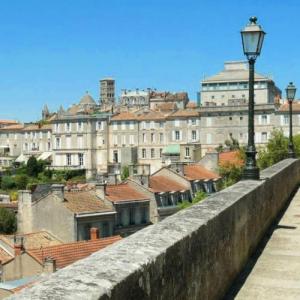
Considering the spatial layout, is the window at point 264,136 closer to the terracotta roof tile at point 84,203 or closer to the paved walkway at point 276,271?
the terracotta roof tile at point 84,203

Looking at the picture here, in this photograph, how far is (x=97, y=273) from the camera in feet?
Result: 11.6

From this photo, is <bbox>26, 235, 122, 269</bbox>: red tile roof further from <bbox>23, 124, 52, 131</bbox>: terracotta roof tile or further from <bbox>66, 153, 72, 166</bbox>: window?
<bbox>23, 124, 52, 131</bbox>: terracotta roof tile

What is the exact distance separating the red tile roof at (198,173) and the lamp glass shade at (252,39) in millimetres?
50922

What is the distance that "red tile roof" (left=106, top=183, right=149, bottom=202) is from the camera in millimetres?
50500

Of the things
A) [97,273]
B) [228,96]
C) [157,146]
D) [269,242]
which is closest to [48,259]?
[269,242]

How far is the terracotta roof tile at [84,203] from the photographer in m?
46.5

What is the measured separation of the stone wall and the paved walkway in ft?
0.63

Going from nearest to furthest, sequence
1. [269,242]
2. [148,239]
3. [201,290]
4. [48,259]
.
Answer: [148,239] < [201,290] < [269,242] < [48,259]

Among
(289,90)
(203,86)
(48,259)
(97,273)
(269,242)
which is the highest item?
(203,86)

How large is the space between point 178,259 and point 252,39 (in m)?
6.97

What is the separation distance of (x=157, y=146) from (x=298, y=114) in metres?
25.7

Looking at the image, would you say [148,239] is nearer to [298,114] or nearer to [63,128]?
[298,114]

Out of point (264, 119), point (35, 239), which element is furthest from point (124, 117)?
point (35, 239)

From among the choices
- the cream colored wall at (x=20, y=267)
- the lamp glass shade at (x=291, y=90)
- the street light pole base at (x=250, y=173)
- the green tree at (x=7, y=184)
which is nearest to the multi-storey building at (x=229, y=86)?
the green tree at (x=7, y=184)
